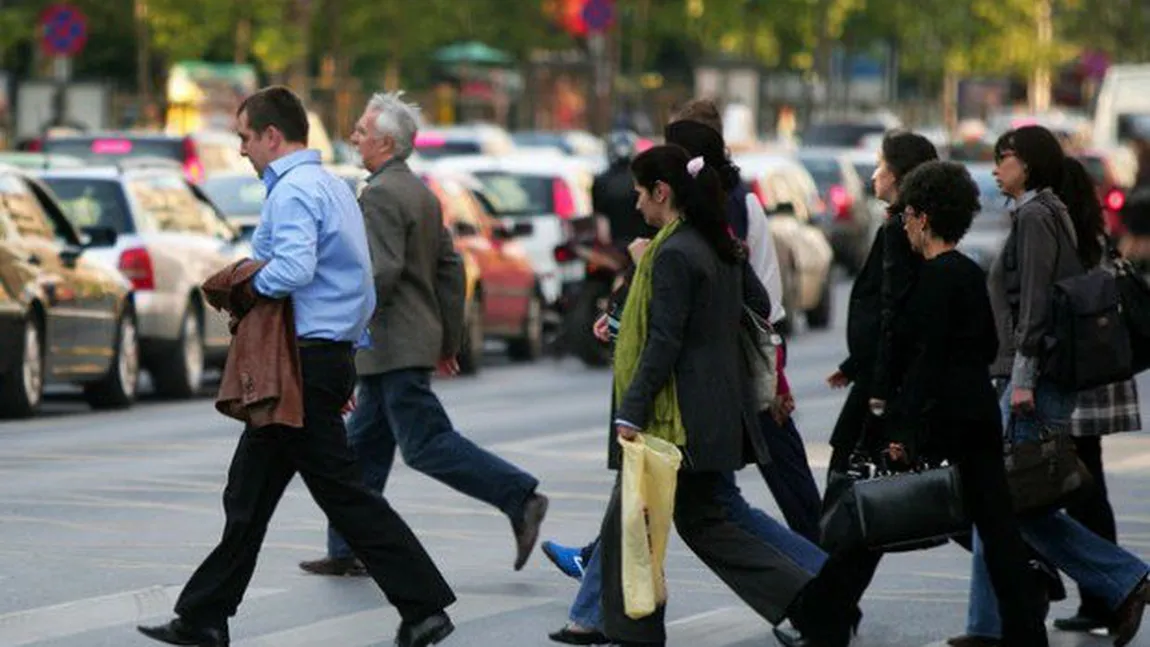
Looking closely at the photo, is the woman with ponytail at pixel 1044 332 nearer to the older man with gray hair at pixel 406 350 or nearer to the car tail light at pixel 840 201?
the older man with gray hair at pixel 406 350

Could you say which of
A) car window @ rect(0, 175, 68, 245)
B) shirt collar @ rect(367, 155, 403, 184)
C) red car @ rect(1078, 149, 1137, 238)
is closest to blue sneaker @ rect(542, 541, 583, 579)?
shirt collar @ rect(367, 155, 403, 184)

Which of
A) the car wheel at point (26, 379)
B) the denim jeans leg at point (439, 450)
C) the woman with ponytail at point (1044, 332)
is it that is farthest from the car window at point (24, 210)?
the woman with ponytail at point (1044, 332)

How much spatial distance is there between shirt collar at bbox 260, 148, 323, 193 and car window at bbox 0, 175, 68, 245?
992cm

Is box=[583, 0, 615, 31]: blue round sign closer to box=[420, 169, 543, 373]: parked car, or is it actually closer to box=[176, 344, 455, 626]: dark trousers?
box=[420, 169, 543, 373]: parked car

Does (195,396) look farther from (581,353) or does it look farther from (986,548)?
(986,548)

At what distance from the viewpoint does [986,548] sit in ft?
33.4

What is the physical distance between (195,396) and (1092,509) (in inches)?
507

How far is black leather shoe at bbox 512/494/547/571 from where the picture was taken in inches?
501

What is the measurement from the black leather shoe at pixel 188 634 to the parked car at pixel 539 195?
19.3 metres

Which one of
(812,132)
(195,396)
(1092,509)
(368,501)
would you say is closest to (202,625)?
(368,501)

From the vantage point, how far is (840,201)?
149 ft

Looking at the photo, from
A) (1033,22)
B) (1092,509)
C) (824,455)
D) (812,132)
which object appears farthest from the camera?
(1033,22)

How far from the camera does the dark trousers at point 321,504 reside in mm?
10234

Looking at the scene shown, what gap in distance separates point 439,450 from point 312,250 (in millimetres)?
2435
